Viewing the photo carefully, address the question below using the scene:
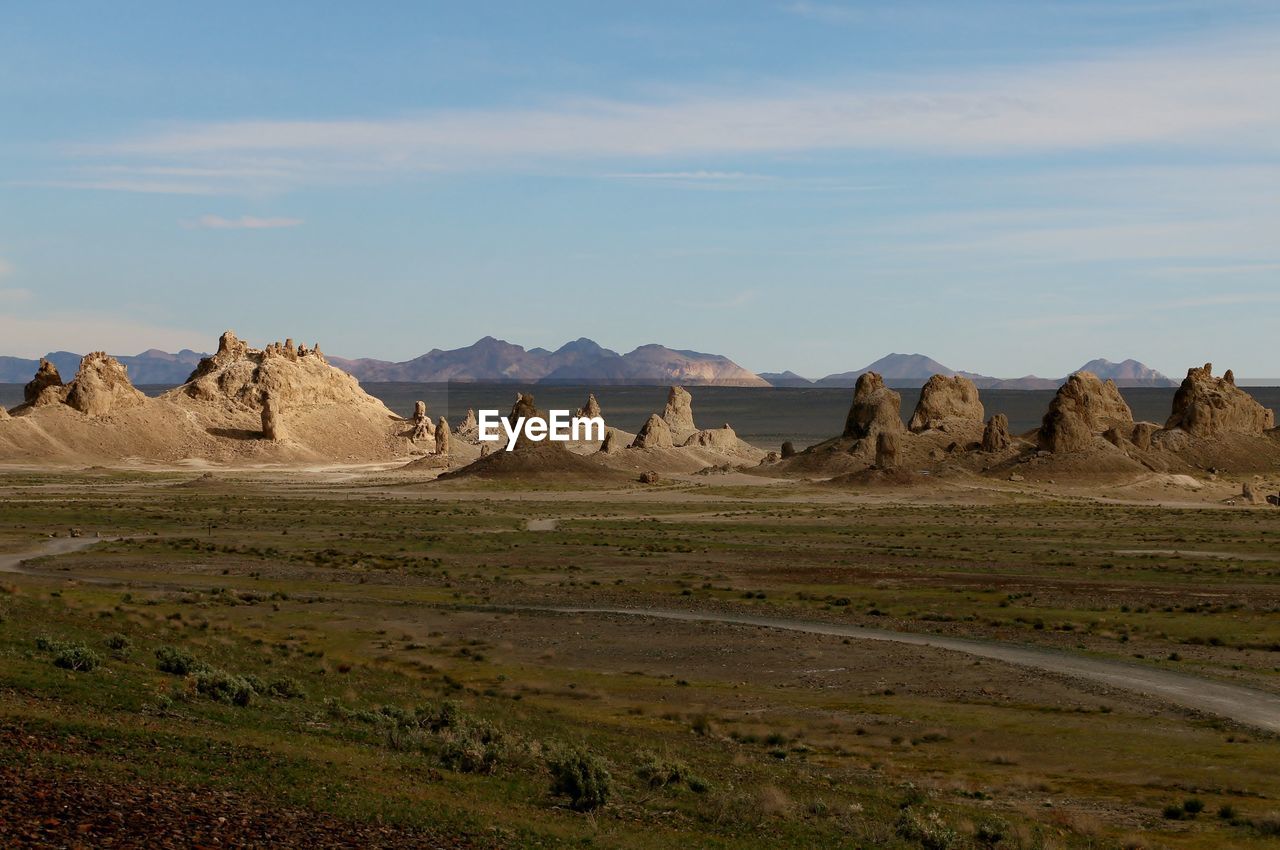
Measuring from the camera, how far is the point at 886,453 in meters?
141

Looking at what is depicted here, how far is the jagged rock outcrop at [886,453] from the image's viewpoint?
14075cm

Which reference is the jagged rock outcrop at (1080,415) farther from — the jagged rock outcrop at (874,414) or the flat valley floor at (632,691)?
the flat valley floor at (632,691)

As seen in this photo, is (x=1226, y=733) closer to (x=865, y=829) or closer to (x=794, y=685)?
(x=794, y=685)

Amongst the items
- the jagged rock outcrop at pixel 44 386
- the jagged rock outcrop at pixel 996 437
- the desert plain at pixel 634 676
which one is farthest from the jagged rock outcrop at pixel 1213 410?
the jagged rock outcrop at pixel 44 386

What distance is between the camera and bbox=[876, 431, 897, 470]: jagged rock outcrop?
141 metres

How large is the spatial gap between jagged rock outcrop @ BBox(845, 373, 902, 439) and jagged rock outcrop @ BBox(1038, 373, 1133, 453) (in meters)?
15.7

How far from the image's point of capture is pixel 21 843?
45.3ft

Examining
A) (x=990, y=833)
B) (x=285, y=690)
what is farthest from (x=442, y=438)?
(x=990, y=833)

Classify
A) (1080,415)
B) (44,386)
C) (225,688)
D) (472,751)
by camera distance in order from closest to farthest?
(472,751)
(225,688)
(1080,415)
(44,386)

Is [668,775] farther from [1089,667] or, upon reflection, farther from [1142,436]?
[1142,436]

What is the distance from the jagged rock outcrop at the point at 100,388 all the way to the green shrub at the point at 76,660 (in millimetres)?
162901

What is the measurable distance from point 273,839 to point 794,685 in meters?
23.4

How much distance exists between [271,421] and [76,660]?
168963 mm

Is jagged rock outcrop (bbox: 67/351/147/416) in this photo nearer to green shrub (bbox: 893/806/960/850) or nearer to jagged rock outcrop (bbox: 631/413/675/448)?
jagged rock outcrop (bbox: 631/413/675/448)
